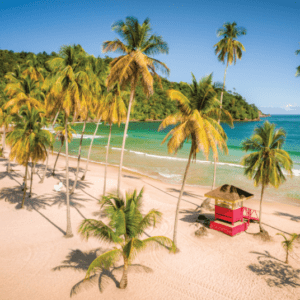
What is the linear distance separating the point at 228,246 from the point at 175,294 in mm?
4854

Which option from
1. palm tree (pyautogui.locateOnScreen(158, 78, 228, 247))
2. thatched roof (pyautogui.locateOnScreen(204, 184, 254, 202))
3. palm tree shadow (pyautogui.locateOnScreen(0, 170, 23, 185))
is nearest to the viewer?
palm tree (pyautogui.locateOnScreen(158, 78, 228, 247))

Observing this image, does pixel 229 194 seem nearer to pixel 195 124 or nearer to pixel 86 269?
pixel 195 124

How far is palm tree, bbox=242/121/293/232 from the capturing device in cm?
1265

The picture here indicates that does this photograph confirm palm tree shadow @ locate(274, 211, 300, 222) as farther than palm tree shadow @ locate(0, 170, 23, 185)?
No

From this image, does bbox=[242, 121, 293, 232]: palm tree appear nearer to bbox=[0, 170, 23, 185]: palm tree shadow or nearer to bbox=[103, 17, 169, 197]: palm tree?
bbox=[103, 17, 169, 197]: palm tree

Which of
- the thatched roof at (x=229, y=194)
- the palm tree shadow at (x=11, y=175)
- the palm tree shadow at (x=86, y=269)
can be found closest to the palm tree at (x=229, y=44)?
the thatched roof at (x=229, y=194)

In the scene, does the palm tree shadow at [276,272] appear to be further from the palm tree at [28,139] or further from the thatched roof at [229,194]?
the palm tree at [28,139]

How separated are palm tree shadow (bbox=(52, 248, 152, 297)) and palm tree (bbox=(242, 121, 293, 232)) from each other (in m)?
8.07

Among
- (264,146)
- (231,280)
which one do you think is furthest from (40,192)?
(264,146)

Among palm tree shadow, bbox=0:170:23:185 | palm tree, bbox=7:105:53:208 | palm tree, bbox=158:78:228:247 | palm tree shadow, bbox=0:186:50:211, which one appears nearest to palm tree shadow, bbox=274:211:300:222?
palm tree, bbox=158:78:228:247

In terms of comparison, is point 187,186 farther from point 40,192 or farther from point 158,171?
point 40,192

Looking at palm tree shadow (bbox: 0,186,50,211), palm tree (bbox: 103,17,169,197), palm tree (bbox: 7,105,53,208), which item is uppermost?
palm tree (bbox: 103,17,169,197)

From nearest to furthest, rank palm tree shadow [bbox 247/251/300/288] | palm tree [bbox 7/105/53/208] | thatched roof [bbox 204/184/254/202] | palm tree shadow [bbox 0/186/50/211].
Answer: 1. palm tree shadow [bbox 247/251/300/288]
2. thatched roof [bbox 204/184/254/202]
3. palm tree [bbox 7/105/53/208]
4. palm tree shadow [bbox 0/186/50/211]

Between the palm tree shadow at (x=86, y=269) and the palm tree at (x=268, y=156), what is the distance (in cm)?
807
